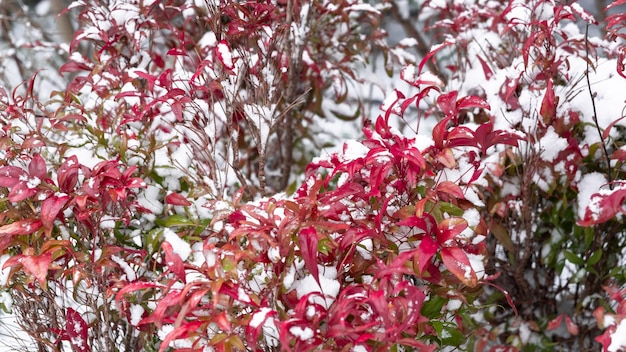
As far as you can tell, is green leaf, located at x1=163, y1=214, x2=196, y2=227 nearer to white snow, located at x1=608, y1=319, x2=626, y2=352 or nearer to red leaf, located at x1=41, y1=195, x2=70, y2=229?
red leaf, located at x1=41, y1=195, x2=70, y2=229

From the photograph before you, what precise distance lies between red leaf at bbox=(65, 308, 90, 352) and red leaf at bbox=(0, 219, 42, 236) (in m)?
0.21

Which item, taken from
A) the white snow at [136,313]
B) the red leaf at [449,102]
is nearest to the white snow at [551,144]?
the red leaf at [449,102]

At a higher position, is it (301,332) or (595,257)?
(595,257)

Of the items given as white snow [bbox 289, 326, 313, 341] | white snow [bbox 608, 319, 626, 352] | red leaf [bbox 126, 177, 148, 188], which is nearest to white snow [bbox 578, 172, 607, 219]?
white snow [bbox 608, 319, 626, 352]

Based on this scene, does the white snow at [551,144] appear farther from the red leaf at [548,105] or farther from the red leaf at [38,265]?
the red leaf at [38,265]

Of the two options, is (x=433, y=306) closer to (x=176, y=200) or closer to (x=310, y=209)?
(x=310, y=209)

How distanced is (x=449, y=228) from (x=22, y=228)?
0.82 metres

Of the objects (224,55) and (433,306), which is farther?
(224,55)

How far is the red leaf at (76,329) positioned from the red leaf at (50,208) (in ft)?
0.79

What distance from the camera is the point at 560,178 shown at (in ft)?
5.53

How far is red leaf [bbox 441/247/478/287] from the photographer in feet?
3.47

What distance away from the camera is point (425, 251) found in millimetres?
1059

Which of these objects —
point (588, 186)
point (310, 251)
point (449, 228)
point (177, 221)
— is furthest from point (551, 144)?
point (177, 221)

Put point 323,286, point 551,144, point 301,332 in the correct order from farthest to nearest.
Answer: point 551,144
point 323,286
point 301,332
